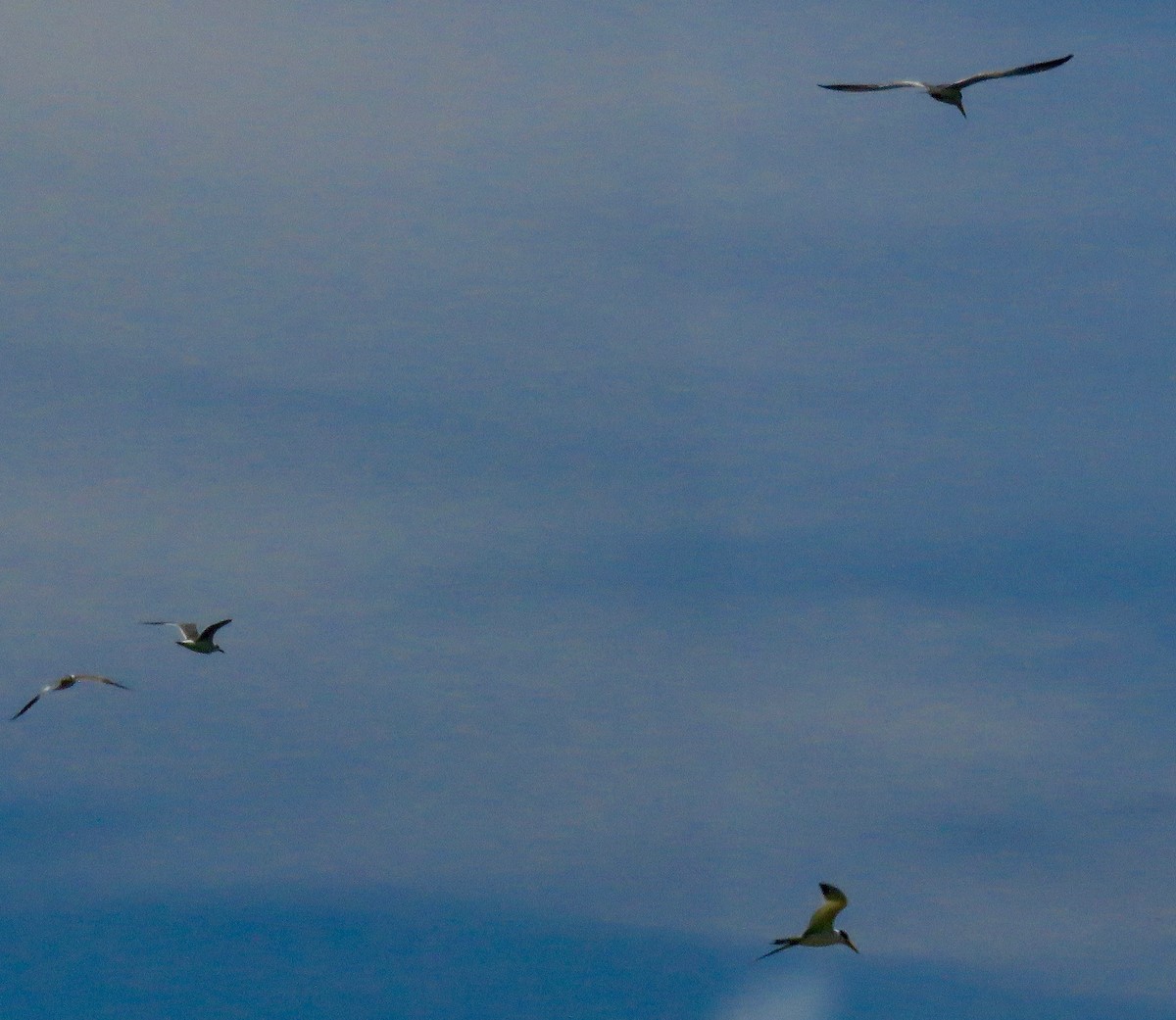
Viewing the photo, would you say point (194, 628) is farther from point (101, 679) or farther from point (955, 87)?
point (955, 87)

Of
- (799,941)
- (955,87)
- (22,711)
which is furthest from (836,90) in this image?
(22,711)

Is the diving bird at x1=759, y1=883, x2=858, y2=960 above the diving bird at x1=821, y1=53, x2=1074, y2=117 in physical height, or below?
below

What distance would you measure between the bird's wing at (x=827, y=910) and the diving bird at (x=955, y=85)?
32.8 m

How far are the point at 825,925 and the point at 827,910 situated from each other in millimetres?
1470

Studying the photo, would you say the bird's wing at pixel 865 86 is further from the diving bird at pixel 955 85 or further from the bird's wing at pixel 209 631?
the bird's wing at pixel 209 631

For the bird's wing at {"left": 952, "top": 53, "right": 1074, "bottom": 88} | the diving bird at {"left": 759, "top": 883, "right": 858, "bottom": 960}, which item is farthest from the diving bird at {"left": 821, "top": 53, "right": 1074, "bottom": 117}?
the diving bird at {"left": 759, "top": 883, "right": 858, "bottom": 960}

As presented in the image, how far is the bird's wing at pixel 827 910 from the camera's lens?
271 ft

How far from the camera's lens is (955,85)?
286ft

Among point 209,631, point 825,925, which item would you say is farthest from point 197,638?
point 825,925

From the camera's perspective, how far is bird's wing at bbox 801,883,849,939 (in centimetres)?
8275

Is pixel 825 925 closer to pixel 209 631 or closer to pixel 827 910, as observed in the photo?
pixel 827 910

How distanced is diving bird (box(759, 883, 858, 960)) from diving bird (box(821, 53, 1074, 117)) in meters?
32.8

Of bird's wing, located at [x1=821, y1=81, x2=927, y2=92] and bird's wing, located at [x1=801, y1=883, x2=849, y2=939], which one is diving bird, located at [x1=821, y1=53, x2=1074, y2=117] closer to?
bird's wing, located at [x1=821, y1=81, x2=927, y2=92]

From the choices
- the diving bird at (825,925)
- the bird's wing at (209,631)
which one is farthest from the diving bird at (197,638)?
the diving bird at (825,925)
